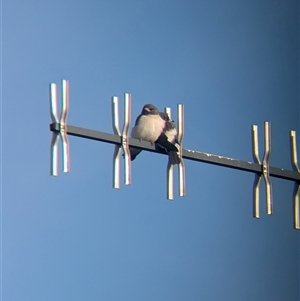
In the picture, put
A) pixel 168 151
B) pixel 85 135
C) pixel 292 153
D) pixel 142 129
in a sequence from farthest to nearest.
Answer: pixel 142 129 < pixel 292 153 < pixel 168 151 < pixel 85 135

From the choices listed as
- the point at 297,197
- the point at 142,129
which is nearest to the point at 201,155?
the point at 297,197

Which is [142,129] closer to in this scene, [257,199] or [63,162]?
[257,199]

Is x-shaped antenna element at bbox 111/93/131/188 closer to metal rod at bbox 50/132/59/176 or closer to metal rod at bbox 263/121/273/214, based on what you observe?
metal rod at bbox 50/132/59/176

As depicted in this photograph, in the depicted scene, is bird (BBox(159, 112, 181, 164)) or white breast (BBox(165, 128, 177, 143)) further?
white breast (BBox(165, 128, 177, 143))

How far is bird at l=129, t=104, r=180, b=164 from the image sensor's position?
5897mm

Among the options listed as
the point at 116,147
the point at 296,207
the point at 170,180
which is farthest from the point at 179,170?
the point at 296,207

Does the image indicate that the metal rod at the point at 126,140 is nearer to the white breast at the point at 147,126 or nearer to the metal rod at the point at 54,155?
the metal rod at the point at 54,155

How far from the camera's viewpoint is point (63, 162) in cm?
504

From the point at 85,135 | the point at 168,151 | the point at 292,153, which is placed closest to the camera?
the point at 85,135

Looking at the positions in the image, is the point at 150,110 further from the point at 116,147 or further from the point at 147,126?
the point at 116,147

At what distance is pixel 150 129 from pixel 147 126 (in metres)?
0.19

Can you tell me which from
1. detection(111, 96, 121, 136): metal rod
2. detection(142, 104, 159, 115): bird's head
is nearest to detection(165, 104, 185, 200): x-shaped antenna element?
detection(111, 96, 121, 136): metal rod

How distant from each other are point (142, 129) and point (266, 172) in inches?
57.8

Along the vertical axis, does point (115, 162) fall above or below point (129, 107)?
below
